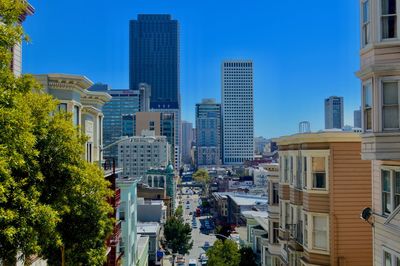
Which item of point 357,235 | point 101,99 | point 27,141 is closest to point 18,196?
point 27,141

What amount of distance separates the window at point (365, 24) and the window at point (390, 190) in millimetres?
3555

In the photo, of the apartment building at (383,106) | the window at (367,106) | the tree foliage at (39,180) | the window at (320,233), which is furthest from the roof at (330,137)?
the tree foliage at (39,180)

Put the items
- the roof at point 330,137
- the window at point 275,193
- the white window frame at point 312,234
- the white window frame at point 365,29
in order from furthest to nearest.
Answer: the window at point 275,193, the white window frame at point 312,234, the roof at point 330,137, the white window frame at point 365,29

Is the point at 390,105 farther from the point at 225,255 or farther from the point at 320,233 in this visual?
the point at 225,255

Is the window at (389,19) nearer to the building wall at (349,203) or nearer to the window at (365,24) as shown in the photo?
the window at (365,24)

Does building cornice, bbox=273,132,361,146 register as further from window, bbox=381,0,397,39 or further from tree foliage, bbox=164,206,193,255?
tree foliage, bbox=164,206,193,255

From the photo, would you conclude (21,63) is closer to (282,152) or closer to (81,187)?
(81,187)

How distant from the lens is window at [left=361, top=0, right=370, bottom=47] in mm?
14172

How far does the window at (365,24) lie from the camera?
14.2 m

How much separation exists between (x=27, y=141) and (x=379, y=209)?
9.63 meters

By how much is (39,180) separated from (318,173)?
A: 12040 millimetres

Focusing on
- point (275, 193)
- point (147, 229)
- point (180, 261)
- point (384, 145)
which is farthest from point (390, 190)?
point (180, 261)

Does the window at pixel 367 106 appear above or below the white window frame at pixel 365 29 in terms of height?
below

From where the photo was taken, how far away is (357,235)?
20.3 metres
